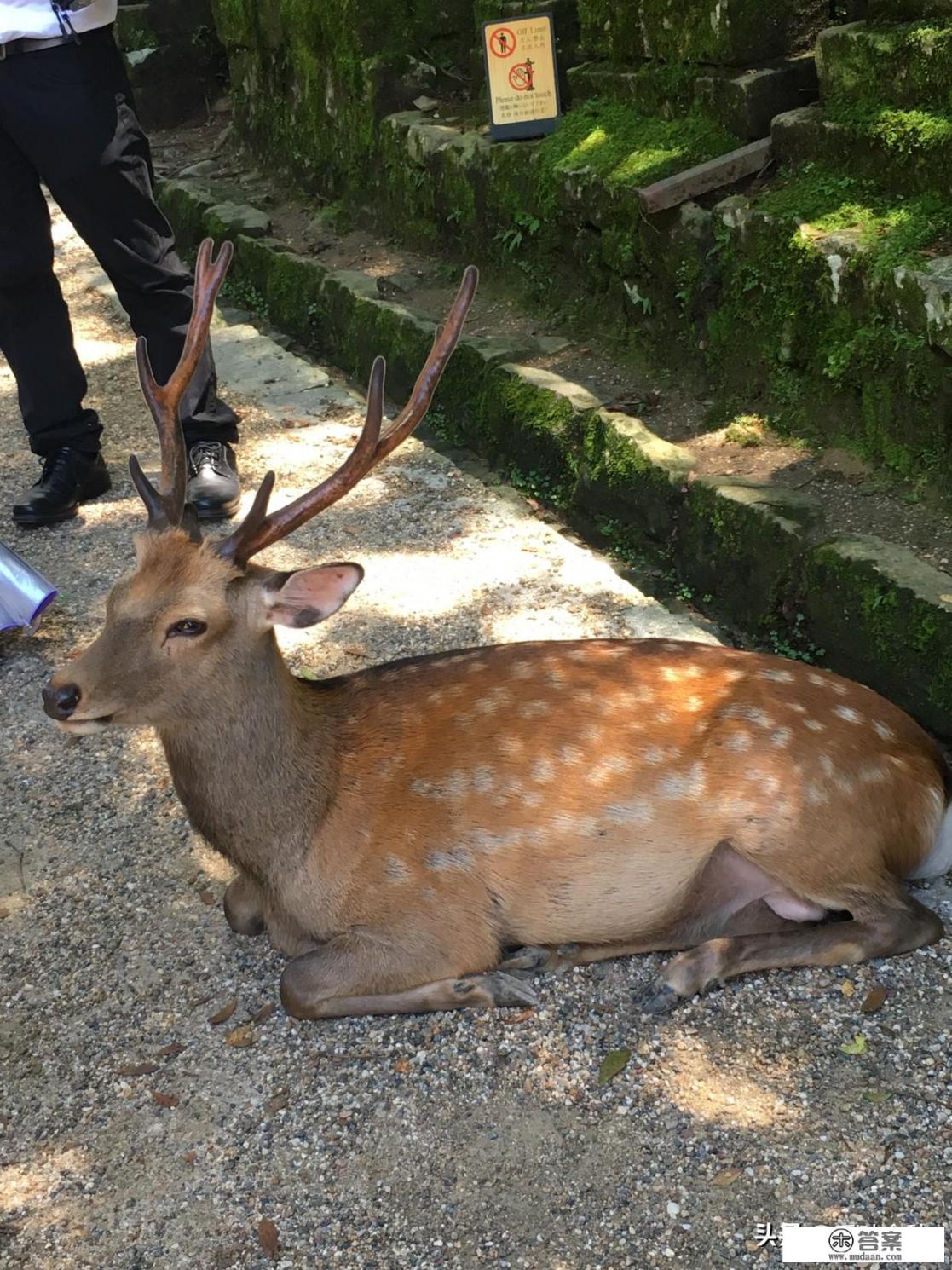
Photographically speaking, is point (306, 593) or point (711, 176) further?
point (711, 176)

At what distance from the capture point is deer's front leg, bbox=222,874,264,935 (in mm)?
3047

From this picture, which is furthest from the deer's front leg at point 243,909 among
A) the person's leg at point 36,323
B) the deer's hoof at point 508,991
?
the person's leg at point 36,323

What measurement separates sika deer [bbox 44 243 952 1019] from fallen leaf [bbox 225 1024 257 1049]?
Result: 0.12 metres

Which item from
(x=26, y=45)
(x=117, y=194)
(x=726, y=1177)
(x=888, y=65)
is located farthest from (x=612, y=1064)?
(x=26, y=45)

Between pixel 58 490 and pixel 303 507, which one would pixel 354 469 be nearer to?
pixel 303 507

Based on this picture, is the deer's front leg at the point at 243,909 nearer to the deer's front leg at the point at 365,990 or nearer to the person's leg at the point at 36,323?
the deer's front leg at the point at 365,990

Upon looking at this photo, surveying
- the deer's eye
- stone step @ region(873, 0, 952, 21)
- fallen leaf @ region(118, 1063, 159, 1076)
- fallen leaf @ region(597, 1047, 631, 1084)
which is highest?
stone step @ region(873, 0, 952, 21)

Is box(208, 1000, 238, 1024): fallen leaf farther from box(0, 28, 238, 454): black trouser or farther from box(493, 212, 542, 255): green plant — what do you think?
box(493, 212, 542, 255): green plant

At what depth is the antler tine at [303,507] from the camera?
2746mm

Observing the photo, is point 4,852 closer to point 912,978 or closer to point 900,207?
point 912,978

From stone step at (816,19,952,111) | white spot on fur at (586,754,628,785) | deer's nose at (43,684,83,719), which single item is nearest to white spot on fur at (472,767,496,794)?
white spot on fur at (586,754,628,785)

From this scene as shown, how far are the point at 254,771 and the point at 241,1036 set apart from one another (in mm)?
558

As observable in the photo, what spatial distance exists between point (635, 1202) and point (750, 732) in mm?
977

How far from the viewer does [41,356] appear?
4.89 metres
